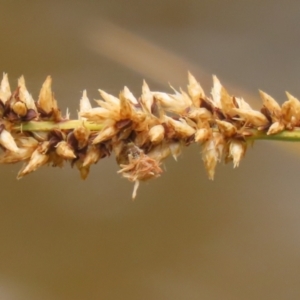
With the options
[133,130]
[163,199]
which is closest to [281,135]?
[133,130]

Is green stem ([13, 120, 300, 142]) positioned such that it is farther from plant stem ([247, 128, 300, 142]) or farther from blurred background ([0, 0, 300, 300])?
blurred background ([0, 0, 300, 300])

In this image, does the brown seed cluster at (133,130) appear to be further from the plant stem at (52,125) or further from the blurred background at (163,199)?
the blurred background at (163,199)

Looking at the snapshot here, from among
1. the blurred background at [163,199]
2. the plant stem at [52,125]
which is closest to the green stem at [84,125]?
the plant stem at [52,125]

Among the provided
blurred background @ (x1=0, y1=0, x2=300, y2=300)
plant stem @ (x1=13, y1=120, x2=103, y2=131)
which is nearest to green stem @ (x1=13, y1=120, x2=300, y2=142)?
plant stem @ (x1=13, y1=120, x2=103, y2=131)

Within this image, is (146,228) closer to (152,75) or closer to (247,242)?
(247,242)

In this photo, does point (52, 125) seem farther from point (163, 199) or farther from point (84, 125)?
point (163, 199)

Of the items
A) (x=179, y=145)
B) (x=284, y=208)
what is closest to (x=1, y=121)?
(x=179, y=145)

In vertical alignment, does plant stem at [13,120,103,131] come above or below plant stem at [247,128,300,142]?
below
